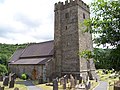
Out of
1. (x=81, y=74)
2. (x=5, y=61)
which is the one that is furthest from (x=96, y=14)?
(x=5, y=61)

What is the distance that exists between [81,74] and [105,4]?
24913 millimetres

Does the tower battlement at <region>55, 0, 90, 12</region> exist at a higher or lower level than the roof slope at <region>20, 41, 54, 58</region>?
higher

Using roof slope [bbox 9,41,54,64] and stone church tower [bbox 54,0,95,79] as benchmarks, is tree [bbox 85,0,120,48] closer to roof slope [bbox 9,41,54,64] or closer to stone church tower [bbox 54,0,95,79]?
stone church tower [bbox 54,0,95,79]

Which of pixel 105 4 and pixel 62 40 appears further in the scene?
pixel 62 40

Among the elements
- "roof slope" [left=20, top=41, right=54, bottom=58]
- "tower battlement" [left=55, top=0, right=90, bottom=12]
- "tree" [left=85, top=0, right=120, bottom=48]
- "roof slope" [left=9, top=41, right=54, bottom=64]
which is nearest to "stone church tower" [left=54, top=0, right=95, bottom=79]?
"tower battlement" [left=55, top=0, right=90, bottom=12]

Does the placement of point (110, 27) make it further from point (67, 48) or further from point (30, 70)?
point (30, 70)

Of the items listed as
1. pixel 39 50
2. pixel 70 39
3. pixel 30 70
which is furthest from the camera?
pixel 39 50

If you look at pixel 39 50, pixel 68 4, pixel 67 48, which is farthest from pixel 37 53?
pixel 68 4

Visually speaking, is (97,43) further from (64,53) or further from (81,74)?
(64,53)

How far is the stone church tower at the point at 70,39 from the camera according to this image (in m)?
30.6

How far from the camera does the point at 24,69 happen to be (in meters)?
37.3

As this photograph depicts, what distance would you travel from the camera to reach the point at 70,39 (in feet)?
105

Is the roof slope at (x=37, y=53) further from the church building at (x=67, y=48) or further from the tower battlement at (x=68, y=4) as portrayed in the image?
the tower battlement at (x=68, y=4)

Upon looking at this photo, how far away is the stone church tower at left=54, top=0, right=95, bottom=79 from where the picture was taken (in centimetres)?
3062
